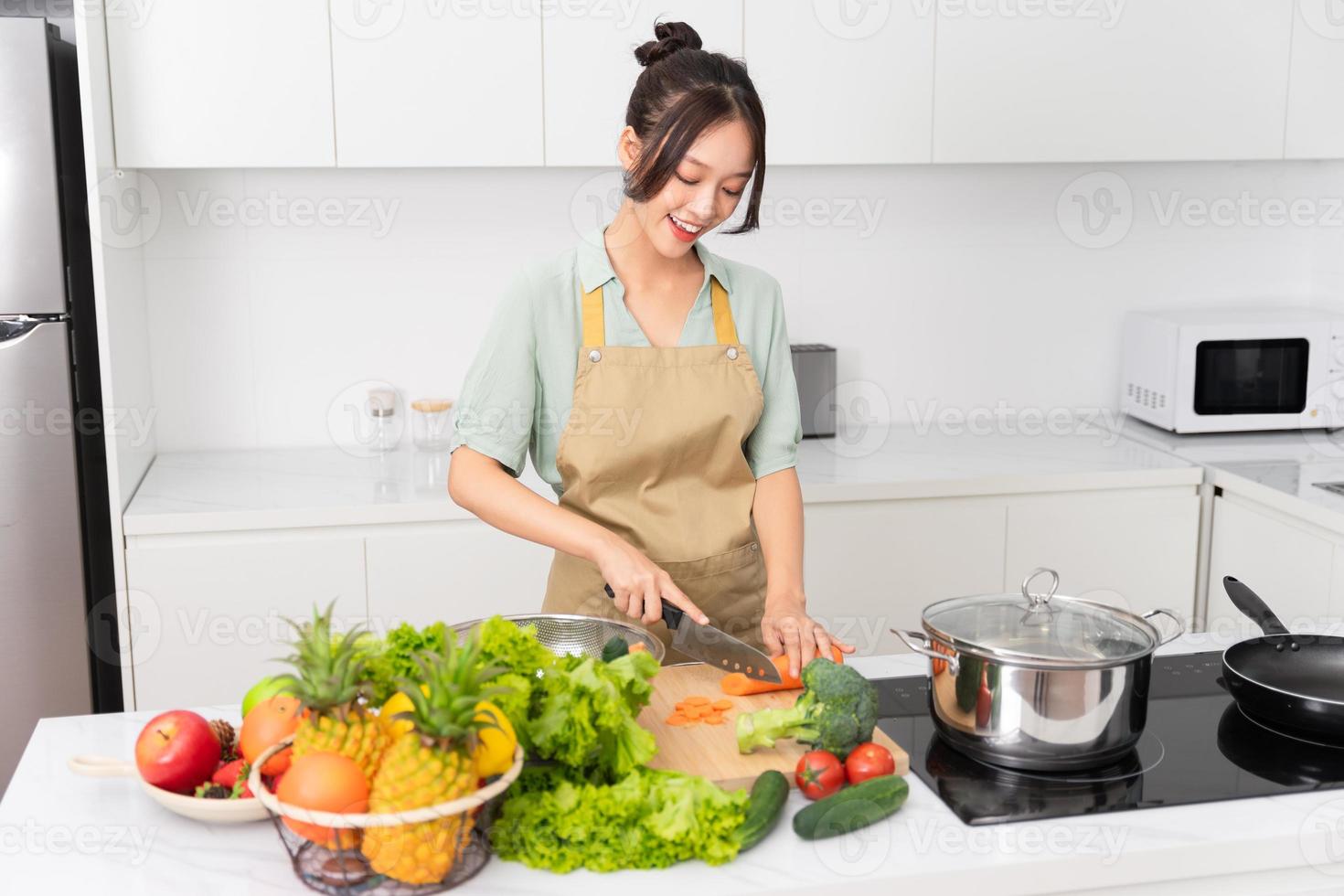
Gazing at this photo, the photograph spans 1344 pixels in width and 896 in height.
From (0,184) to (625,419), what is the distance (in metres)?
1.45

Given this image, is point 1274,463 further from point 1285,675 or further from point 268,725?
point 268,725

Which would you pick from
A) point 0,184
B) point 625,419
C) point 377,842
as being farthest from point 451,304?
point 377,842

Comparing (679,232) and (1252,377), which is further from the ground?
(679,232)

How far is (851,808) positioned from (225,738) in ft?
2.06

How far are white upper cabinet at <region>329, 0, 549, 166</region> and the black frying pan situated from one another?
1.74 metres

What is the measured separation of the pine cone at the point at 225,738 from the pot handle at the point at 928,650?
2.24ft

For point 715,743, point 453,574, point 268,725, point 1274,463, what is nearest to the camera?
point 268,725

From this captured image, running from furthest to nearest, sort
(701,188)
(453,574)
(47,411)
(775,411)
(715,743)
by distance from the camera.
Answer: (453,574), (47,411), (775,411), (701,188), (715,743)

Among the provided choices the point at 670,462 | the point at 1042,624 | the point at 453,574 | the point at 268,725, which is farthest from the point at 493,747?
the point at 453,574

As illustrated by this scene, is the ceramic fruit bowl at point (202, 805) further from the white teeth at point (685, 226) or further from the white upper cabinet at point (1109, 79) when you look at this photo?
the white upper cabinet at point (1109, 79)

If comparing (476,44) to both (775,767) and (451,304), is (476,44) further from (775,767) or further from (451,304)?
(775,767)

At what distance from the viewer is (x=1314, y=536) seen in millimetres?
2586

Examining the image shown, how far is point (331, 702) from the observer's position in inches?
42.6

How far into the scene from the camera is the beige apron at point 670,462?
184 cm
